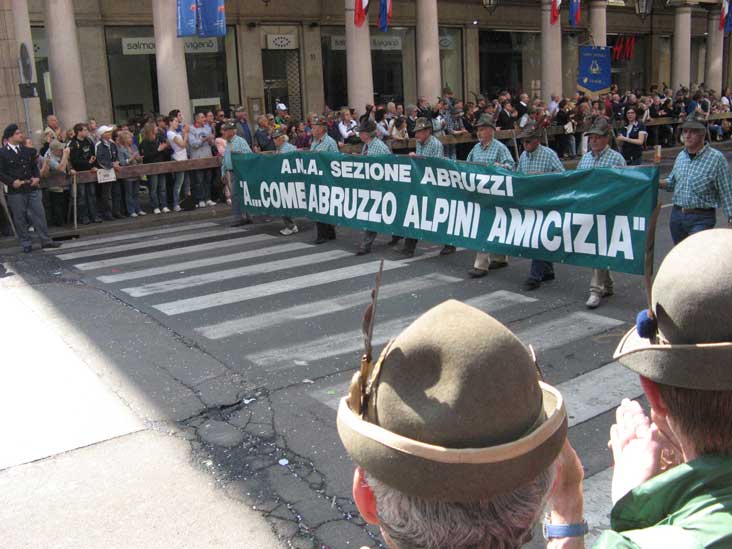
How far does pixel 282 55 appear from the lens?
25734 millimetres

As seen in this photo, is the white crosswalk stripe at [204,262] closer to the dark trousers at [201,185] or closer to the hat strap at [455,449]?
the dark trousers at [201,185]

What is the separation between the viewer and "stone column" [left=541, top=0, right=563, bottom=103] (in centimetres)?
2877

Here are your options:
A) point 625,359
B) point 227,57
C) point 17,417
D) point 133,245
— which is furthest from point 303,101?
point 625,359

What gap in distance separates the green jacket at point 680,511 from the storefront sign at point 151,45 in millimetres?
23208

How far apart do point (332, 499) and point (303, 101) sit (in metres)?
22.7

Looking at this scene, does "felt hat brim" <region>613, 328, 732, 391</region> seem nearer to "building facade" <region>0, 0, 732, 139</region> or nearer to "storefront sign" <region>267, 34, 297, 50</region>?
"building facade" <region>0, 0, 732, 139</region>

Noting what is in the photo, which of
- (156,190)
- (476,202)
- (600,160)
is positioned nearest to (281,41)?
(156,190)

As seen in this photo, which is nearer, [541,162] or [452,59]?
[541,162]

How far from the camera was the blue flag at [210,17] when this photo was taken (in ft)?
57.6

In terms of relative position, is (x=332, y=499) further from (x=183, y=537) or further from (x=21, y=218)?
(x=21, y=218)

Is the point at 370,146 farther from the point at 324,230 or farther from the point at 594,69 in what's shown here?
the point at 594,69

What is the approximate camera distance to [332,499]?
4.71 meters

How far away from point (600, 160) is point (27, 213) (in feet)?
31.6

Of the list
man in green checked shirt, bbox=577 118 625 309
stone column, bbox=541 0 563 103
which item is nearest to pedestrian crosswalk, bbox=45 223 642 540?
man in green checked shirt, bbox=577 118 625 309
